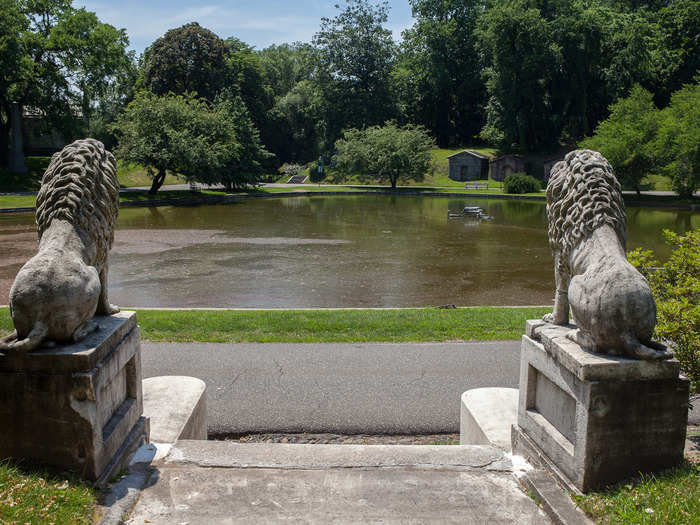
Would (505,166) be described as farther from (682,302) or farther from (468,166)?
(682,302)

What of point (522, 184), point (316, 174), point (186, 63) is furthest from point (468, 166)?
point (186, 63)

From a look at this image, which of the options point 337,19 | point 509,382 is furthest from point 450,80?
point 509,382

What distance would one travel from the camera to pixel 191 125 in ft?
155

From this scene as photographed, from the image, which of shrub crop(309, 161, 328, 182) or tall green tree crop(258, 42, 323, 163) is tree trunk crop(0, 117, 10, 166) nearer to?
tall green tree crop(258, 42, 323, 163)

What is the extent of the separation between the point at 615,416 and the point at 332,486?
221 centimetres

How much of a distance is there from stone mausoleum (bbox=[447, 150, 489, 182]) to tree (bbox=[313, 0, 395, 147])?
43.7 ft

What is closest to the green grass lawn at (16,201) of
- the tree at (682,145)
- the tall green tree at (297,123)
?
the tall green tree at (297,123)

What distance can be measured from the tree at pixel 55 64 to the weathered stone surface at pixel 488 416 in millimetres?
52074

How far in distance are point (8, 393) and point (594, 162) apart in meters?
5.12

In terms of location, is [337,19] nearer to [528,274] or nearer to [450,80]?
[450,80]

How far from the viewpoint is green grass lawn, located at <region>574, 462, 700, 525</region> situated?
3.73m

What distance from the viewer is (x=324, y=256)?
22375 millimetres

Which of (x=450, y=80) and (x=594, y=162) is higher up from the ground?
(x=450, y=80)

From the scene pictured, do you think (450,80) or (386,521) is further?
(450,80)
